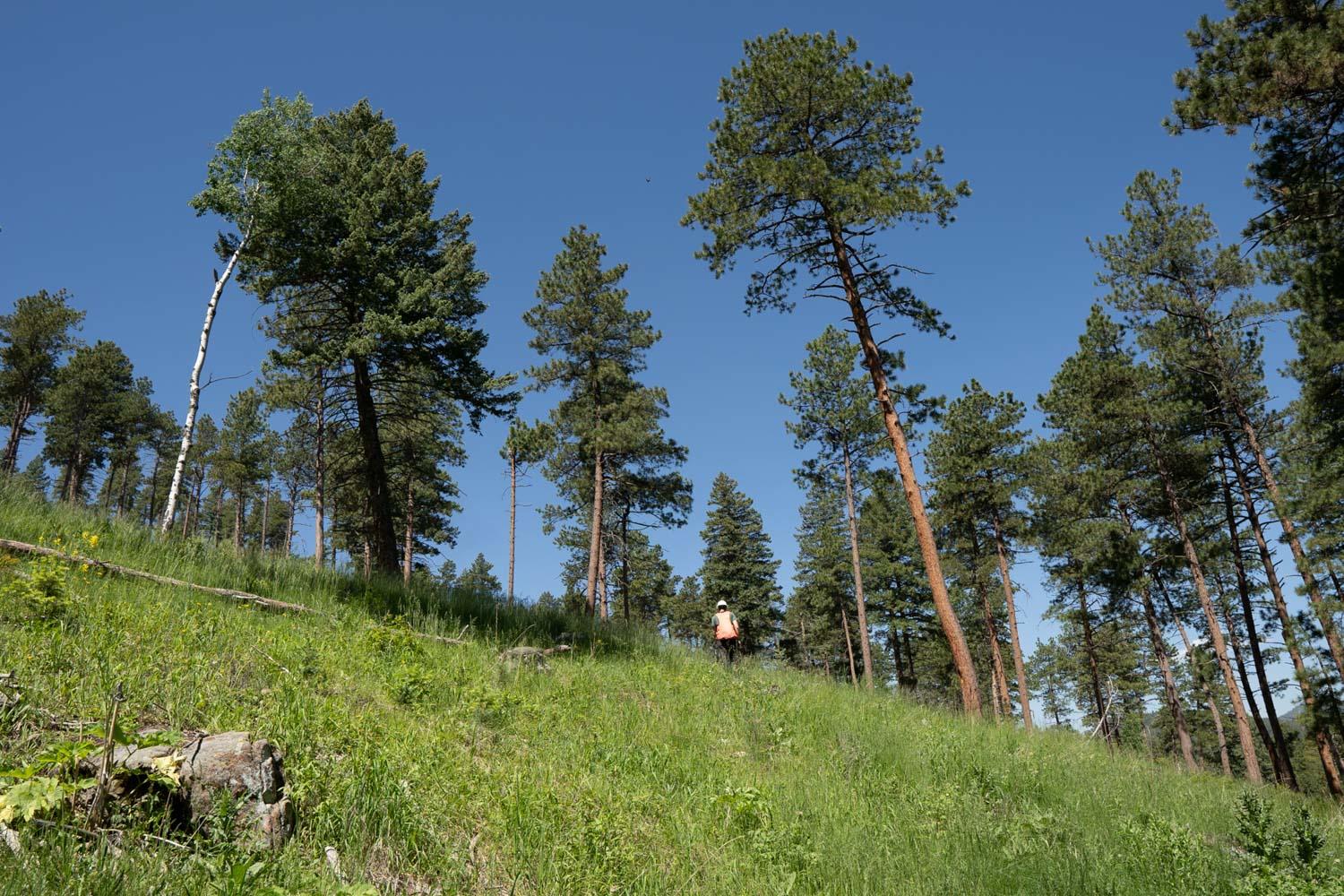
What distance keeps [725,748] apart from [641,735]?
0.88 metres

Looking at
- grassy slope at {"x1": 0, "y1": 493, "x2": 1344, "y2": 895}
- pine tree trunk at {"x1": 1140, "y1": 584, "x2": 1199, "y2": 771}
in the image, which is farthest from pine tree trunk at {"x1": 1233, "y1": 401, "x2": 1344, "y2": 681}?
grassy slope at {"x1": 0, "y1": 493, "x2": 1344, "y2": 895}

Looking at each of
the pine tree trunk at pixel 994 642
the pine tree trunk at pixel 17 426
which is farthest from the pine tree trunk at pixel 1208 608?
the pine tree trunk at pixel 17 426

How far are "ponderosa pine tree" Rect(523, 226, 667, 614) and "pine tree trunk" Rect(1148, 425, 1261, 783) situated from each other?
57.8 feet

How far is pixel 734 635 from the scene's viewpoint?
1248cm

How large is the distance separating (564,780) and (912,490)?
32.0 ft

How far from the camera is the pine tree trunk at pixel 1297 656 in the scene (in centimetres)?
1670

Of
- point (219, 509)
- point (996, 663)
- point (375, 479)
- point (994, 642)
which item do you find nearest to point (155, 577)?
point (375, 479)

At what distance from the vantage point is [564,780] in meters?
4.60

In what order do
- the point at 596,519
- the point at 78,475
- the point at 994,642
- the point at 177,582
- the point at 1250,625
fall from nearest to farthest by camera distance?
the point at 177,582
the point at 1250,625
the point at 596,519
the point at 994,642
the point at 78,475

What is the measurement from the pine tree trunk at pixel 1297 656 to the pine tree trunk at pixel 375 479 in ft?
74.4

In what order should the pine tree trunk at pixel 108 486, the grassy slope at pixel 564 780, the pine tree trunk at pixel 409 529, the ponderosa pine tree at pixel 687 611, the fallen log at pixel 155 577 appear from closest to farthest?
1. the grassy slope at pixel 564 780
2. the fallen log at pixel 155 577
3. the pine tree trunk at pixel 409 529
4. the ponderosa pine tree at pixel 687 611
5. the pine tree trunk at pixel 108 486

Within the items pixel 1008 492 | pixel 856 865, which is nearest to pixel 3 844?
pixel 856 865

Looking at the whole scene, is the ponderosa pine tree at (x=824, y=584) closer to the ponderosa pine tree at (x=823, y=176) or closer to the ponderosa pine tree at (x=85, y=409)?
the ponderosa pine tree at (x=823, y=176)

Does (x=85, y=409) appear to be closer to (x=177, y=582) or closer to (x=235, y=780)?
(x=177, y=582)
